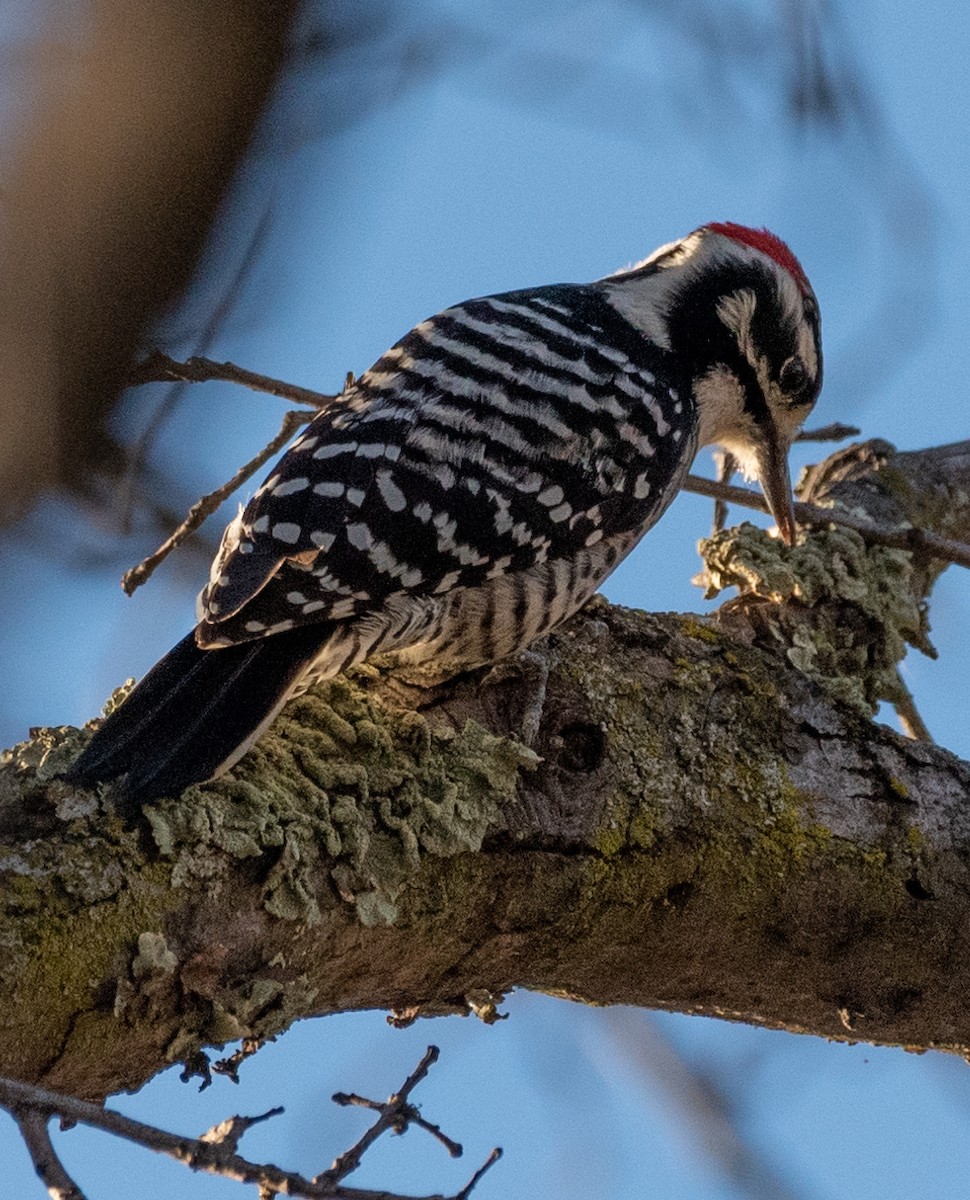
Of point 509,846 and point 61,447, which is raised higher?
point 61,447

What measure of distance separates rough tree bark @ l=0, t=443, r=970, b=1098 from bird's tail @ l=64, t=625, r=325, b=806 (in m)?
0.05

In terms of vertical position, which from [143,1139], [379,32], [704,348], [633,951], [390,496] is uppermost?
[704,348]

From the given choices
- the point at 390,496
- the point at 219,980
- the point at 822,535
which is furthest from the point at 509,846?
the point at 822,535

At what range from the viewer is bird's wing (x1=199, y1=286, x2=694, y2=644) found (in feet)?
8.64

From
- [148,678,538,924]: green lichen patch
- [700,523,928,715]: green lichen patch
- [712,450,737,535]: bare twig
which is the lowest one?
[148,678,538,924]: green lichen patch

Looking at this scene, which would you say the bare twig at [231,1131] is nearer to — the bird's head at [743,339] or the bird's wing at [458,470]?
the bird's wing at [458,470]

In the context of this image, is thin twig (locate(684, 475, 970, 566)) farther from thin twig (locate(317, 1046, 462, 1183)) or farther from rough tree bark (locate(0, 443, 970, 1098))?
thin twig (locate(317, 1046, 462, 1183))

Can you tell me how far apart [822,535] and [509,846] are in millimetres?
1623

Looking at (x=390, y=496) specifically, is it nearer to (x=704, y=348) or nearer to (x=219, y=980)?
(x=219, y=980)

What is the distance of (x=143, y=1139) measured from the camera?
1322mm

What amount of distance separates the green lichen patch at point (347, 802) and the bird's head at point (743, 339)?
1.54m

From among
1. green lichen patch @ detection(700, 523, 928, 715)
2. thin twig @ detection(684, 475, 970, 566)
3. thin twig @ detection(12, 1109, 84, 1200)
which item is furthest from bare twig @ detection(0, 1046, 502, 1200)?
thin twig @ detection(684, 475, 970, 566)

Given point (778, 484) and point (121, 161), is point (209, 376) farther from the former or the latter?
point (778, 484)

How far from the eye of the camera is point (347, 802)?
7.41 ft
